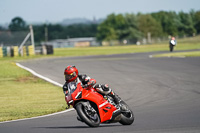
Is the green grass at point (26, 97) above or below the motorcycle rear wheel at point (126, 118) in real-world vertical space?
below

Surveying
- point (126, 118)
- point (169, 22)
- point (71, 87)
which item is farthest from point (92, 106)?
point (169, 22)

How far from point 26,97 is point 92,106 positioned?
26.3 feet

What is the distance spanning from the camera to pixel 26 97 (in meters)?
16.4

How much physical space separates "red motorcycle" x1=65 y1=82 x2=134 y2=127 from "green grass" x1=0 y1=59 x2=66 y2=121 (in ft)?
11.3

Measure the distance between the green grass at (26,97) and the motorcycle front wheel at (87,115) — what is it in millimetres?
3561

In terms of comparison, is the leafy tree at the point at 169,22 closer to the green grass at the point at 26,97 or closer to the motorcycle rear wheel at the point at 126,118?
the green grass at the point at 26,97

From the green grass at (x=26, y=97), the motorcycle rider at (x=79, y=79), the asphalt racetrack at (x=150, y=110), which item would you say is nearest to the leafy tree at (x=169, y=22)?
the green grass at (x=26, y=97)

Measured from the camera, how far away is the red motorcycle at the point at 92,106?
8516 millimetres

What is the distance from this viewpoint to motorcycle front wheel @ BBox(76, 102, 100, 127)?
841 cm

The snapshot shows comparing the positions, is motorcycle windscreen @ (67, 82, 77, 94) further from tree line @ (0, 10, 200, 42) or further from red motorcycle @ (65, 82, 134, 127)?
tree line @ (0, 10, 200, 42)

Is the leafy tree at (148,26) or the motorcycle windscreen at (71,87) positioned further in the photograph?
the leafy tree at (148,26)

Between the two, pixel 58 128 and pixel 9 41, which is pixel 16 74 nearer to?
pixel 58 128

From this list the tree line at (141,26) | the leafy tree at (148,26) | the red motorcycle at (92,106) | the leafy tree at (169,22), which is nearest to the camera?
the red motorcycle at (92,106)

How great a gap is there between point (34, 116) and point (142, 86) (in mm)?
7589
